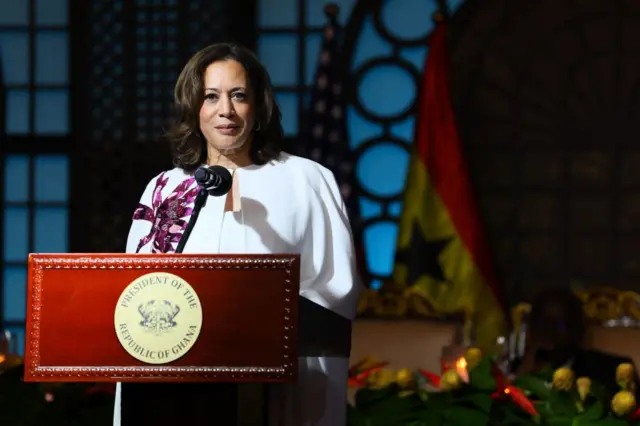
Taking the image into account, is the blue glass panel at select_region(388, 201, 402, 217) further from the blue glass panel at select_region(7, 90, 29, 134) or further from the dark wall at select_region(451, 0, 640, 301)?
the blue glass panel at select_region(7, 90, 29, 134)

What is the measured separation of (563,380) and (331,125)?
3646 mm

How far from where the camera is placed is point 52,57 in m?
6.49

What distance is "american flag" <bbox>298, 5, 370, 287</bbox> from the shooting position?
583 centimetres

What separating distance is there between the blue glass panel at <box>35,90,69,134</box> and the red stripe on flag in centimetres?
196

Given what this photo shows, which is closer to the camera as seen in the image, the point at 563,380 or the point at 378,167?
the point at 563,380

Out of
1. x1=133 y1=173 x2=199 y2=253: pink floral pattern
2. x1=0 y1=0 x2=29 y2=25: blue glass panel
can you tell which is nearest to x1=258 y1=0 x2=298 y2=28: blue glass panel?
x1=0 y1=0 x2=29 y2=25: blue glass panel

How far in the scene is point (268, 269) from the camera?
1.66 metres

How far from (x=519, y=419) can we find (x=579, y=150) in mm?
3976

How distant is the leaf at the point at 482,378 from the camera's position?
239 cm

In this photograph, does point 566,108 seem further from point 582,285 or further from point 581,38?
point 582,285

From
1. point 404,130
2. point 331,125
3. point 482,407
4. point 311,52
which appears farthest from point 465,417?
point 311,52

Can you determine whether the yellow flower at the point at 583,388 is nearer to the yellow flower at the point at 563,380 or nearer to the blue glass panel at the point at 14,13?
the yellow flower at the point at 563,380

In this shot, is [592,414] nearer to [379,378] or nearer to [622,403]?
[622,403]

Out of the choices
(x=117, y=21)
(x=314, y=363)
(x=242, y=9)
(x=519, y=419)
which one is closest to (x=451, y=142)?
(x=242, y=9)
